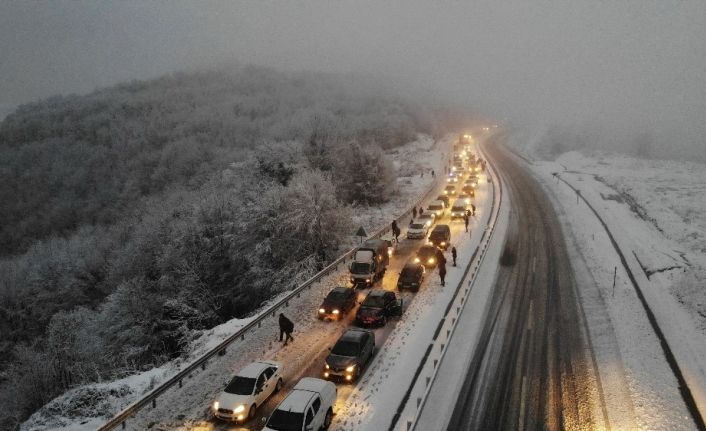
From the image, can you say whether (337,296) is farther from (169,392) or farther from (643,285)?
(643,285)

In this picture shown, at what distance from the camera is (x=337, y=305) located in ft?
77.3

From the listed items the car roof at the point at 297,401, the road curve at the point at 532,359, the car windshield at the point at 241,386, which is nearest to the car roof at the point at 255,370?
the car windshield at the point at 241,386

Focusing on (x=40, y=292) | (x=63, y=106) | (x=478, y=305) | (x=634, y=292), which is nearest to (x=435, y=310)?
(x=478, y=305)

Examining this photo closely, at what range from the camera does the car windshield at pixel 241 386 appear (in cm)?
1537

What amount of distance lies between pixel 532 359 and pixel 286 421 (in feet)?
38.6

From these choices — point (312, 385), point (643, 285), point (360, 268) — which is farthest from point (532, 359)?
point (643, 285)

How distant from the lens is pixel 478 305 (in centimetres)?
2533

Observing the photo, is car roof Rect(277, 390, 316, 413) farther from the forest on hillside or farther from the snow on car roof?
the forest on hillside

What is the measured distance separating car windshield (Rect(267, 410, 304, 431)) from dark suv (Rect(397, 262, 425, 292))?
49.4ft

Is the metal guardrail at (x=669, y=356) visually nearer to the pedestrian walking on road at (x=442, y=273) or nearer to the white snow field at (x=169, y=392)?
the pedestrian walking on road at (x=442, y=273)

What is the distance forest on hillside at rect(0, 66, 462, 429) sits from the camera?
33531 mm

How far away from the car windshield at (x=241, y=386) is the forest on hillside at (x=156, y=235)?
1094 centimetres

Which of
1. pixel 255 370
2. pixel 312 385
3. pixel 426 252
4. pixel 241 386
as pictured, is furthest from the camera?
pixel 426 252

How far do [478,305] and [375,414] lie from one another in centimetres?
1197
